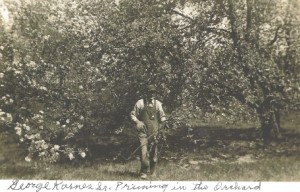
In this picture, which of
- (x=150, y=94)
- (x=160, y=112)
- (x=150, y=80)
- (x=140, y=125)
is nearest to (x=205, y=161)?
(x=160, y=112)

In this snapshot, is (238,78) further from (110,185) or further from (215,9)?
(110,185)

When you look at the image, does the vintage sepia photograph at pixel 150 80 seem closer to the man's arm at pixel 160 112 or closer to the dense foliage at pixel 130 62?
the dense foliage at pixel 130 62

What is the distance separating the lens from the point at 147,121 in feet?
27.1

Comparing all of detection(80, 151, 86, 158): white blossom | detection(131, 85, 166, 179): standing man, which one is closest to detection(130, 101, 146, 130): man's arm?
detection(131, 85, 166, 179): standing man

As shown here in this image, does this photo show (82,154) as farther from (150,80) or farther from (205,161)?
(205,161)

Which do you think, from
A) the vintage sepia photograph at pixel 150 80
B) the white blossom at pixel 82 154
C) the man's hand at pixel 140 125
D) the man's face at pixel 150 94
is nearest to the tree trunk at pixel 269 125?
the vintage sepia photograph at pixel 150 80

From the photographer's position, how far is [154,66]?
8797 mm

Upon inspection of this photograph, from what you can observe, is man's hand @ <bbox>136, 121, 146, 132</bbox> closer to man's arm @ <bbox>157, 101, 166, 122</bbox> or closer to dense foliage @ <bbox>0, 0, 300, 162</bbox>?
man's arm @ <bbox>157, 101, 166, 122</bbox>

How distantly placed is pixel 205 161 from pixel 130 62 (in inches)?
73.4

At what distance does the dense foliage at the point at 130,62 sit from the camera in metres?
8.70

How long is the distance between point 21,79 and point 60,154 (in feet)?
4.17

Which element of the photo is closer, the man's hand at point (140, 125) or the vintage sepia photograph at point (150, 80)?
the man's hand at point (140, 125)

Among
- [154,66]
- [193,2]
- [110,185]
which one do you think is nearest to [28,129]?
[110,185]

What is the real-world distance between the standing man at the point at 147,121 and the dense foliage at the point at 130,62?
0.37 metres
